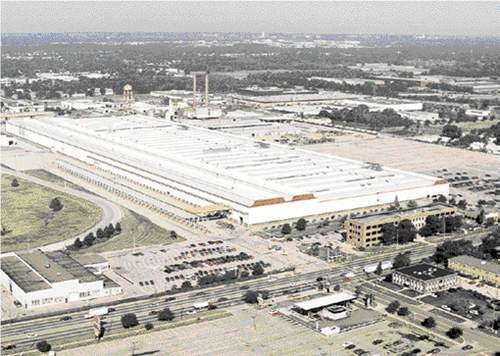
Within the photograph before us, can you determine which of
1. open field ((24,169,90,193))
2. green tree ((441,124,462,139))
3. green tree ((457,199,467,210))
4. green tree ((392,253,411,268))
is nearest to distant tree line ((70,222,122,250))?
open field ((24,169,90,193))

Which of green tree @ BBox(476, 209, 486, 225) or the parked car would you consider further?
green tree @ BBox(476, 209, 486, 225)

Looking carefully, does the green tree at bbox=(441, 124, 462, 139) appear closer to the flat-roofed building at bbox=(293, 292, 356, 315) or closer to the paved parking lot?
the paved parking lot

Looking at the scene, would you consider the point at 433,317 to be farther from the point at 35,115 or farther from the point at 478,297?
the point at 35,115

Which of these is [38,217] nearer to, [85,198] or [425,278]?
[85,198]

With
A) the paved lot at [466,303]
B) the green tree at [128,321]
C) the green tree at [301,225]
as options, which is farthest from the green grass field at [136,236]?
the paved lot at [466,303]

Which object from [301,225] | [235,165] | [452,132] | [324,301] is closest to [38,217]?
[235,165]

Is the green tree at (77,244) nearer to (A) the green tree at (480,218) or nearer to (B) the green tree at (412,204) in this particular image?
(B) the green tree at (412,204)

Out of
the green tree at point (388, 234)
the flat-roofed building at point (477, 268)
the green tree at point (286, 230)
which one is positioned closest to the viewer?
the flat-roofed building at point (477, 268)
